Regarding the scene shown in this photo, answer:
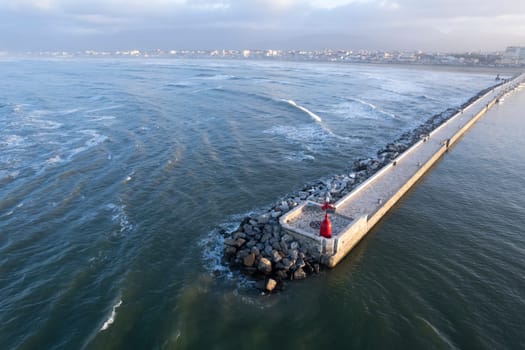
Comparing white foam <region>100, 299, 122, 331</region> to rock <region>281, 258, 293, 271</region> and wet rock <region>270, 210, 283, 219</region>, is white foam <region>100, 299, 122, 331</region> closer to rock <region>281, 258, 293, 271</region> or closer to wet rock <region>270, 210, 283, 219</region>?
rock <region>281, 258, 293, 271</region>

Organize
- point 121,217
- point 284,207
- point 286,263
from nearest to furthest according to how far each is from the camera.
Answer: point 286,263, point 284,207, point 121,217

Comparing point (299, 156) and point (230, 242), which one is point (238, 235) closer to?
point (230, 242)

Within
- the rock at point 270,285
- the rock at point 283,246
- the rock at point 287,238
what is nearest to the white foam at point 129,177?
the rock at point 287,238

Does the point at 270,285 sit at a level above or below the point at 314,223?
below

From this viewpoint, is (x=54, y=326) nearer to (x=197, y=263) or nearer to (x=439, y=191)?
(x=197, y=263)

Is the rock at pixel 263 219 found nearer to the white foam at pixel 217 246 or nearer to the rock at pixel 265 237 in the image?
the rock at pixel 265 237

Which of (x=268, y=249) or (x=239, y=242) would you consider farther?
(x=239, y=242)

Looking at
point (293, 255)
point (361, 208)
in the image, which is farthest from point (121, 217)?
point (361, 208)
